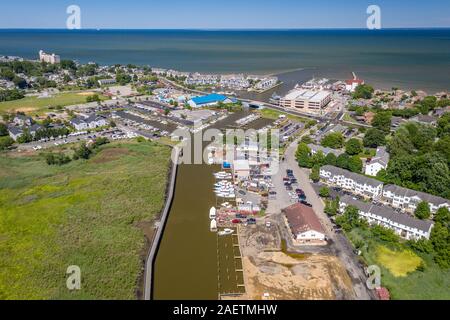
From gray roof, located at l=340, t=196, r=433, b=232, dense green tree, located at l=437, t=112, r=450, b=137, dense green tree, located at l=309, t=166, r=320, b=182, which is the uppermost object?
dense green tree, located at l=437, t=112, r=450, b=137

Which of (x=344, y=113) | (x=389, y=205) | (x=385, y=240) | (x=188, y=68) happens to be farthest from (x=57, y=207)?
(x=188, y=68)

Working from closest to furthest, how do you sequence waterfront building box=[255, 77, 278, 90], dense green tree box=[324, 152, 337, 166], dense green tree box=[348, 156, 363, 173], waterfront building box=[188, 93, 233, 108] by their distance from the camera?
dense green tree box=[348, 156, 363, 173] < dense green tree box=[324, 152, 337, 166] < waterfront building box=[188, 93, 233, 108] < waterfront building box=[255, 77, 278, 90]

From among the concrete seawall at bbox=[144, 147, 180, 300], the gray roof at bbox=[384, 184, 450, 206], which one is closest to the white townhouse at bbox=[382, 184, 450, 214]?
the gray roof at bbox=[384, 184, 450, 206]

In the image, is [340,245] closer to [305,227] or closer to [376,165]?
[305,227]

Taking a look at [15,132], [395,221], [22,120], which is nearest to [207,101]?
[22,120]

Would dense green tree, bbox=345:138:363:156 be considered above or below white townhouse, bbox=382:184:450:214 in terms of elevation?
→ above

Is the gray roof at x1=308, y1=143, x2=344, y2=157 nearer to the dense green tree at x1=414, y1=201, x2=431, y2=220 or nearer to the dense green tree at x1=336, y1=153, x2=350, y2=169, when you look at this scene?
the dense green tree at x1=336, y1=153, x2=350, y2=169
